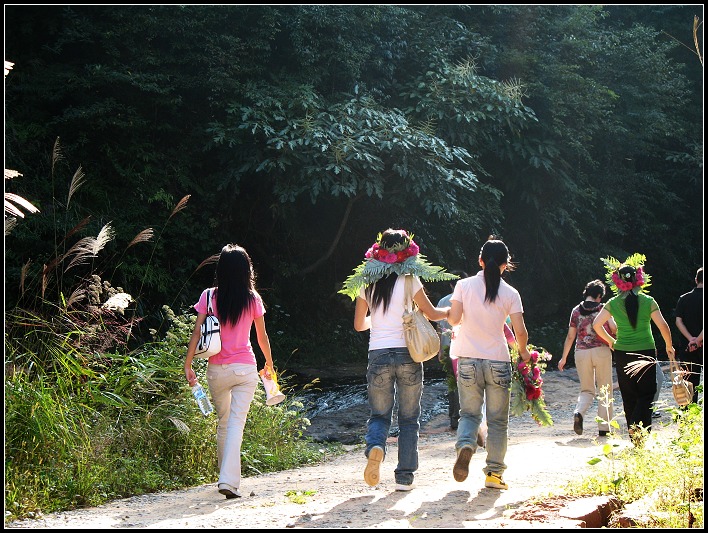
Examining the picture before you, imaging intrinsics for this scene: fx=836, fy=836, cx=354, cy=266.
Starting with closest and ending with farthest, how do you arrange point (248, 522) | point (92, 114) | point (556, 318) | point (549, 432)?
1. point (248, 522)
2. point (549, 432)
3. point (92, 114)
4. point (556, 318)

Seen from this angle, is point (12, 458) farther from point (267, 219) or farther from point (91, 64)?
point (267, 219)

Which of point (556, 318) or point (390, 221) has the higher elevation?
point (390, 221)

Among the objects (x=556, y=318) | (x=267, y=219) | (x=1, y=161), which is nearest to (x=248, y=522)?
(x=1, y=161)

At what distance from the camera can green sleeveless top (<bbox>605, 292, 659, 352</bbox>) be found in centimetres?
827

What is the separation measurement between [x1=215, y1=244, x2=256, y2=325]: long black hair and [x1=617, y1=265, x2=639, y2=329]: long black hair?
12.8 ft

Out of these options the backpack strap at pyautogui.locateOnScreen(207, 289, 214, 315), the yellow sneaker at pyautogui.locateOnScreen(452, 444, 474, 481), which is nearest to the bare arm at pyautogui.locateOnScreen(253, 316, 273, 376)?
the backpack strap at pyautogui.locateOnScreen(207, 289, 214, 315)

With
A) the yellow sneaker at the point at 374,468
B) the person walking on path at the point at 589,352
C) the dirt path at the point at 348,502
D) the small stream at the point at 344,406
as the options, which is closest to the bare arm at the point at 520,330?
the dirt path at the point at 348,502

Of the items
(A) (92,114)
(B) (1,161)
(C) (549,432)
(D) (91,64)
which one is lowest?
(C) (549,432)

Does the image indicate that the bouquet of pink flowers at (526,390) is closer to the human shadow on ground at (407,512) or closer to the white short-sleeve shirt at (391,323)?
the human shadow on ground at (407,512)

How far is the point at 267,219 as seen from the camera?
19172mm

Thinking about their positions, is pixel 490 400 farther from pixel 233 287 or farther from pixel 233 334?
pixel 233 287

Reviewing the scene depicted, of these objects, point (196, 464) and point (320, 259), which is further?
point (320, 259)

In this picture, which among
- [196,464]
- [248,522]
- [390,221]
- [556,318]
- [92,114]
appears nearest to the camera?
[248,522]

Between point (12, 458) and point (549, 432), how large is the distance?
22.9 feet
